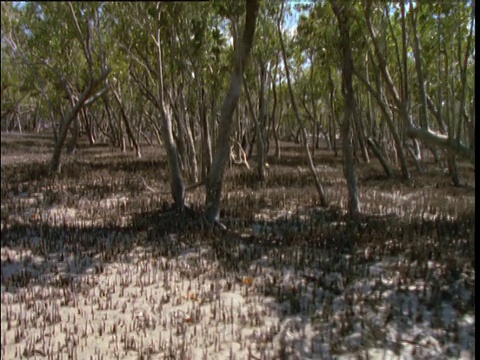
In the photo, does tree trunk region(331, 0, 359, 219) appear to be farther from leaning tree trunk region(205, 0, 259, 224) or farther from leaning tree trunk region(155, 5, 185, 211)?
leaning tree trunk region(155, 5, 185, 211)

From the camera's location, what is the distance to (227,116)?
5352 mm

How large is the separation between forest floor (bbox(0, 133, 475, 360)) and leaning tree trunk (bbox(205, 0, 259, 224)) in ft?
1.41

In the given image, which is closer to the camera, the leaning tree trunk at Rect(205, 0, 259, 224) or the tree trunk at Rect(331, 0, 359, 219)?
the leaning tree trunk at Rect(205, 0, 259, 224)

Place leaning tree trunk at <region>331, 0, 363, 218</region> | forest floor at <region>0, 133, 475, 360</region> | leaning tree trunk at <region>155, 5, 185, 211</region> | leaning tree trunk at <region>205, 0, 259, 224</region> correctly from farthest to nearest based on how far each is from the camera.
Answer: leaning tree trunk at <region>331, 0, 363, 218</region>
leaning tree trunk at <region>155, 5, 185, 211</region>
leaning tree trunk at <region>205, 0, 259, 224</region>
forest floor at <region>0, 133, 475, 360</region>

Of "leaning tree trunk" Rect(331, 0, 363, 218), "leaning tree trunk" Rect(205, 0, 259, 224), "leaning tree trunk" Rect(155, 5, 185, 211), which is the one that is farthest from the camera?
"leaning tree trunk" Rect(331, 0, 363, 218)

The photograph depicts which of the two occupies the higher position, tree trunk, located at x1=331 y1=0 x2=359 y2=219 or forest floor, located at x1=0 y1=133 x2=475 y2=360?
tree trunk, located at x1=331 y1=0 x2=359 y2=219

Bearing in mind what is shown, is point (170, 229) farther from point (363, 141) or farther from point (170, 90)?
point (363, 141)

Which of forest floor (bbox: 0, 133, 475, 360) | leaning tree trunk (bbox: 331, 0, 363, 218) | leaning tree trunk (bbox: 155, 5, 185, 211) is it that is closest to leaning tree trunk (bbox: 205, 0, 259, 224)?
forest floor (bbox: 0, 133, 475, 360)

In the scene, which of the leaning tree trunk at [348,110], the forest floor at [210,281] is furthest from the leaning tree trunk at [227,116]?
the leaning tree trunk at [348,110]

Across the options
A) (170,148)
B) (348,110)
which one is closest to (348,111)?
(348,110)

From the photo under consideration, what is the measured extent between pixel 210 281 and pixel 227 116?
211 centimetres

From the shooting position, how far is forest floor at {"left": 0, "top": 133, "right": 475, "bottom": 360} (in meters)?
2.56

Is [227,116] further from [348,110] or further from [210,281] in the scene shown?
[348,110]

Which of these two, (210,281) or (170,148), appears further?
(170,148)
